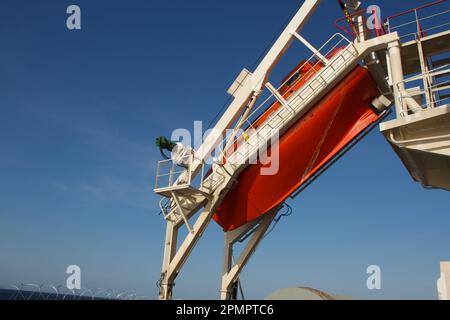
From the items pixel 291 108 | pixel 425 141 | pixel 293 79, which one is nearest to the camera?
pixel 425 141

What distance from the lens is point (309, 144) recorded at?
49.1 feet

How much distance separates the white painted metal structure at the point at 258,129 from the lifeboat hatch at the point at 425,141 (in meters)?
0.10

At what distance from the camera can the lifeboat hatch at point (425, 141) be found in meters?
9.93

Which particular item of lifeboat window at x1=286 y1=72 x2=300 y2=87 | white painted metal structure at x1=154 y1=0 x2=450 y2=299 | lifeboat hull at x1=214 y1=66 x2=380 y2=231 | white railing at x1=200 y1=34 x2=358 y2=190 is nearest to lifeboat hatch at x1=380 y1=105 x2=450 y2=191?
white painted metal structure at x1=154 y1=0 x2=450 y2=299

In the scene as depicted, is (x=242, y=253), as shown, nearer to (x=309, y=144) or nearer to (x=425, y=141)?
(x=309, y=144)

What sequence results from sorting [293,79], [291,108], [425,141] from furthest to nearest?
[293,79]
[291,108]
[425,141]

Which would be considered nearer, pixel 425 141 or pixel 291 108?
pixel 425 141

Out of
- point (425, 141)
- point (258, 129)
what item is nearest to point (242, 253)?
point (258, 129)

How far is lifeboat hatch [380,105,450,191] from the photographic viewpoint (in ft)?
32.6

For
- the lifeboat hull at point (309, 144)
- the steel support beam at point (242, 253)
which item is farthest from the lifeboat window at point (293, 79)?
the steel support beam at point (242, 253)

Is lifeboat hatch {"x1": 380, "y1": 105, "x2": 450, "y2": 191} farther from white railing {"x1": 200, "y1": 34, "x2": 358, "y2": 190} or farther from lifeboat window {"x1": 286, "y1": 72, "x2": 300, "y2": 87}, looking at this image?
lifeboat window {"x1": 286, "y1": 72, "x2": 300, "y2": 87}

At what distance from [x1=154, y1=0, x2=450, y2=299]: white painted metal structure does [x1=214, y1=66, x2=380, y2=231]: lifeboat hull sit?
340 mm

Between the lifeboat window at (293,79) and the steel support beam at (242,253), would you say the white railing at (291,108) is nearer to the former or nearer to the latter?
the lifeboat window at (293,79)

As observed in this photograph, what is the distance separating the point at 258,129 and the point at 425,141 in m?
6.82
